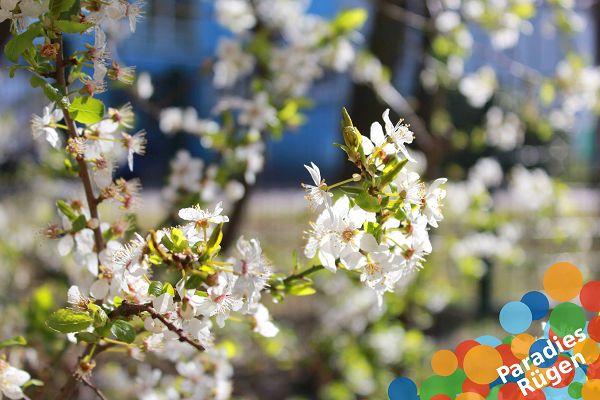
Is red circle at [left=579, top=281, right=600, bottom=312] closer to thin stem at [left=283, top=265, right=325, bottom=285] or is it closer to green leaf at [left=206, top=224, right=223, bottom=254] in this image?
thin stem at [left=283, top=265, right=325, bottom=285]

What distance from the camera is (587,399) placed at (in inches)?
30.7

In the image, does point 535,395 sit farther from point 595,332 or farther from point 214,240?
point 214,240

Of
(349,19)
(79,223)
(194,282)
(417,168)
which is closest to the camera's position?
(194,282)

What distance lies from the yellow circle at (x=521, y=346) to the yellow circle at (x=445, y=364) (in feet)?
0.22

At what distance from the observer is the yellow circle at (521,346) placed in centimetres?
83

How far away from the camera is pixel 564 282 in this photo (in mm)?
877

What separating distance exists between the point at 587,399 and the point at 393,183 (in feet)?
0.98

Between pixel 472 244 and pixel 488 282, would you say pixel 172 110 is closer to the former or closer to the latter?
pixel 472 244

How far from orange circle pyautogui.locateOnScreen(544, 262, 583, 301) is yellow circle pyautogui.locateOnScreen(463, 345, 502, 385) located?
0.11 meters

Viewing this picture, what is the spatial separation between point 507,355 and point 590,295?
0.12 metres

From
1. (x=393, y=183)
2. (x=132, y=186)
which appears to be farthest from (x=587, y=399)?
(x=132, y=186)

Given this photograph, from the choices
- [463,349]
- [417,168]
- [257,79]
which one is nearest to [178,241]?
[463,349]

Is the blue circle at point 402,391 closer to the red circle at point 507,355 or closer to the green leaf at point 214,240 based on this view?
the red circle at point 507,355

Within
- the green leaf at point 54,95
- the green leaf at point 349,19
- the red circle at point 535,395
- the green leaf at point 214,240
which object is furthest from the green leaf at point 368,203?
the green leaf at point 349,19
